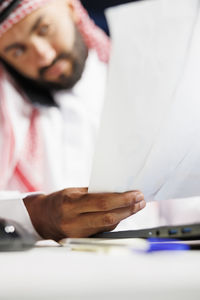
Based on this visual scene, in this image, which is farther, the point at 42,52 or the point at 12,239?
the point at 42,52

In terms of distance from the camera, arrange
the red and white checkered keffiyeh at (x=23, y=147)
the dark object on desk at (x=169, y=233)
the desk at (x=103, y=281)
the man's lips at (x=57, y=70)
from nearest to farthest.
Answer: the desk at (x=103, y=281), the dark object on desk at (x=169, y=233), the red and white checkered keffiyeh at (x=23, y=147), the man's lips at (x=57, y=70)

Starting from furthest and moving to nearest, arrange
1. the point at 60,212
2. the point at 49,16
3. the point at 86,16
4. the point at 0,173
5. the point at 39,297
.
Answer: the point at 86,16 < the point at 49,16 < the point at 0,173 < the point at 60,212 < the point at 39,297

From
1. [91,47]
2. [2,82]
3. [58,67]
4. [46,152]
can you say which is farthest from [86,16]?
[46,152]

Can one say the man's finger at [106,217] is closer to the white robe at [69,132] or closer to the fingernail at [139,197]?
the fingernail at [139,197]

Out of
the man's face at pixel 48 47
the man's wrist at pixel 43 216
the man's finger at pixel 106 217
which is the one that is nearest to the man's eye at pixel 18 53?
the man's face at pixel 48 47

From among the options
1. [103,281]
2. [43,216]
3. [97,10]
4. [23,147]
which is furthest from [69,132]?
[103,281]

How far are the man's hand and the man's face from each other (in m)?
0.77

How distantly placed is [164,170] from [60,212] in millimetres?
196

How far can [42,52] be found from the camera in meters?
1.37

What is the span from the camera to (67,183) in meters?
1.31

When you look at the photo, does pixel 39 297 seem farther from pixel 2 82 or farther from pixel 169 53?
pixel 2 82

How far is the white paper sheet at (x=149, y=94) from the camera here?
1.44ft

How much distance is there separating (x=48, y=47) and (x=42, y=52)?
0.04 meters

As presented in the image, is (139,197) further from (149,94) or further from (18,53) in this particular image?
(18,53)
